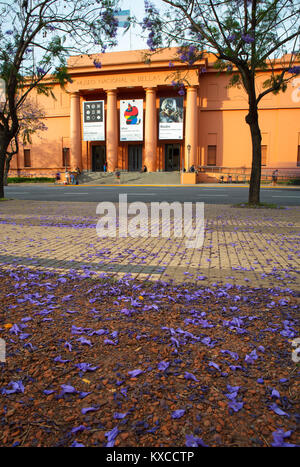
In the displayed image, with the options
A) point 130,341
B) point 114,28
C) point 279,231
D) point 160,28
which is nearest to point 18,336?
point 130,341

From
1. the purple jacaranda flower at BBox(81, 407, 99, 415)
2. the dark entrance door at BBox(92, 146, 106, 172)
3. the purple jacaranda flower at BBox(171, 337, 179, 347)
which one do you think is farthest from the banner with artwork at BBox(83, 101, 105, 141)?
the purple jacaranda flower at BBox(81, 407, 99, 415)

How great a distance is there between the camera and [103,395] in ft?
6.29

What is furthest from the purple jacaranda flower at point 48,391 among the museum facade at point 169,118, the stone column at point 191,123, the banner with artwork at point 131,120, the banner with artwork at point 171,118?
the banner with artwork at point 131,120

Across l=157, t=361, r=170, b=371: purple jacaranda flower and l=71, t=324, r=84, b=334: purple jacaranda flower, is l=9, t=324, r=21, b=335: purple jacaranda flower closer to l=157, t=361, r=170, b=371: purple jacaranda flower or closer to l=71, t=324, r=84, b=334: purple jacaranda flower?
l=71, t=324, r=84, b=334: purple jacaranda flower

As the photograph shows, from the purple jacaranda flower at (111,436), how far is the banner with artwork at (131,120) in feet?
128

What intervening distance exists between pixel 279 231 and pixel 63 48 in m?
10.3

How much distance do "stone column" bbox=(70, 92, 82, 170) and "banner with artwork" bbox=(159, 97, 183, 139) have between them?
10.4 m

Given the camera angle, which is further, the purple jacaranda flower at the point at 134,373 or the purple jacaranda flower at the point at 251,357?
the purple jacaranda flower at the point at 251,357

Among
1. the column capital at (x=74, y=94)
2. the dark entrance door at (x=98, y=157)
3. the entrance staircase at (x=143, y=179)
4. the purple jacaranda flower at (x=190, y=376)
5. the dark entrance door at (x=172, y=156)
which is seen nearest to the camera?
the purple jacaranda flower at (x=190, y=376)

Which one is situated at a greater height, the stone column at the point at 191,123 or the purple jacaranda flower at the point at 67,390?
the stone column at the point at 191,123

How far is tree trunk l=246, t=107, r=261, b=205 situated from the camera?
11.1 m

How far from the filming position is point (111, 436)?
5.27 feet

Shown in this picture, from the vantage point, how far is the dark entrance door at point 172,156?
41844 mm

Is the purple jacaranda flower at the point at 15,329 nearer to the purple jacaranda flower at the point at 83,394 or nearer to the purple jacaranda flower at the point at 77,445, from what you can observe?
the purple jacaranda flower at the point at 83,394
